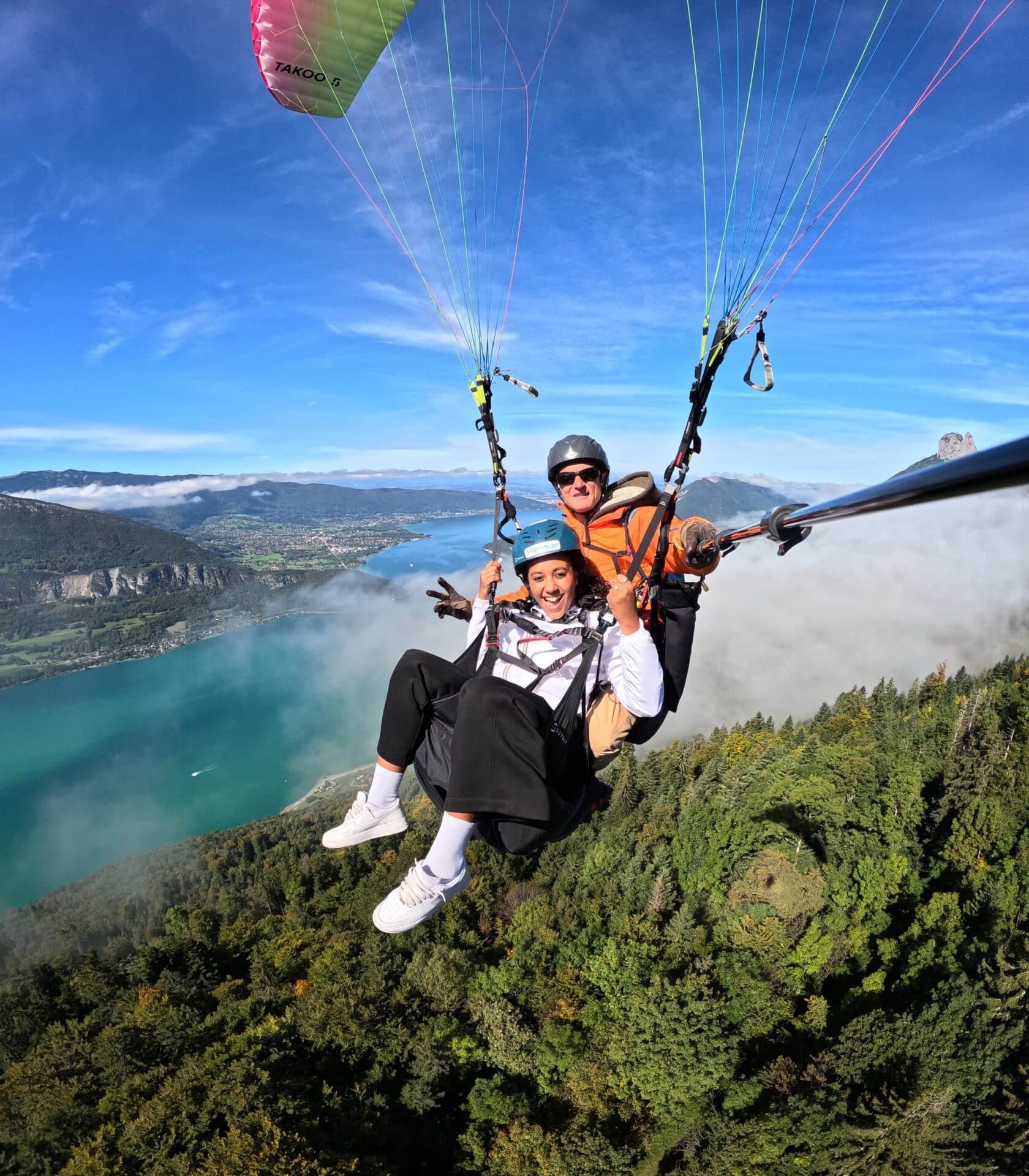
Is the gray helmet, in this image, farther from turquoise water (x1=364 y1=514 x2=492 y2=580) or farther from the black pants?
turquoise water (x1=364 y1=514 x2=492 y2=580)

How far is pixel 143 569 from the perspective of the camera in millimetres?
160750

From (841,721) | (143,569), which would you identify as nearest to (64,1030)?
(841,721)

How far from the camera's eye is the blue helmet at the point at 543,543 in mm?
3498

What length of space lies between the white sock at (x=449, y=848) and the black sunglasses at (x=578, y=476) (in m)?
2.25

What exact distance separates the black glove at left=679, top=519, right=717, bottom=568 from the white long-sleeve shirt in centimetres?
62

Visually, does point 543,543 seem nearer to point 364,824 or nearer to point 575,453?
point 575,453

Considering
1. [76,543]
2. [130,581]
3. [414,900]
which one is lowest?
[130,581]

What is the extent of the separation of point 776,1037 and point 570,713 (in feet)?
68.5

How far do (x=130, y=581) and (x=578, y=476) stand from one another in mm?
179779

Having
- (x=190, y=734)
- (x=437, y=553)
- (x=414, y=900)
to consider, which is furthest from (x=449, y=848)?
(x=437, y=553)

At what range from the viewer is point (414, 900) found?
3520 mm

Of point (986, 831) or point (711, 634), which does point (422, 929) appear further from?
point (711, 634)

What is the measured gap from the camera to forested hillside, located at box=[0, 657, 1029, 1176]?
52.2ft

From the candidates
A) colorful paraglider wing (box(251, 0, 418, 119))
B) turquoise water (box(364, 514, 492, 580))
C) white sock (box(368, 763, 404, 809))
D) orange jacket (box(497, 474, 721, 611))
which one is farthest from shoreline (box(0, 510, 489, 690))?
orange jacket (box(497, 474, 721, 611))
